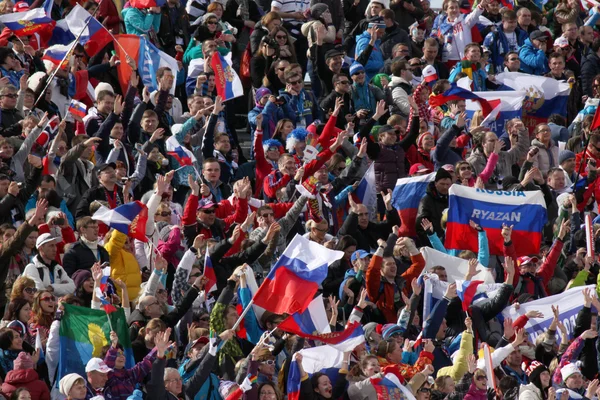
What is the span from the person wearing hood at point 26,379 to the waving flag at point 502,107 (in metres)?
9.07

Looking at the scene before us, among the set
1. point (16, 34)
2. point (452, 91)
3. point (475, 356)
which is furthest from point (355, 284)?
point (16, 34)

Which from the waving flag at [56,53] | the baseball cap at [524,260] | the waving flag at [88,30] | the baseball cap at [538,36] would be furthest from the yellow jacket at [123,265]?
the baseball cap at [538,36]

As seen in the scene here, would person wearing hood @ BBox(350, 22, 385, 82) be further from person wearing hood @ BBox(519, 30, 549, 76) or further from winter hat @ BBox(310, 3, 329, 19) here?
person wearing hood @ BBox(519, 30, 549, 76)

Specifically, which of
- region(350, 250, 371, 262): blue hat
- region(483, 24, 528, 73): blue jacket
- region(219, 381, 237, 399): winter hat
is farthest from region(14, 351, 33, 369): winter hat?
region(483, 24, 528, 73): blue jacket

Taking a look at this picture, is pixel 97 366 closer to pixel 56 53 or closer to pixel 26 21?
pixel 56 53

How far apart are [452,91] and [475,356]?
5404 mm

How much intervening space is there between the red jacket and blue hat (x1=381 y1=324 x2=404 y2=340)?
12.0 feet

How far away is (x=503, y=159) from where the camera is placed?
22.0m

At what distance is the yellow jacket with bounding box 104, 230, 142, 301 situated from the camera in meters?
17.8

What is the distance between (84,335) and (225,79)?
6.51m

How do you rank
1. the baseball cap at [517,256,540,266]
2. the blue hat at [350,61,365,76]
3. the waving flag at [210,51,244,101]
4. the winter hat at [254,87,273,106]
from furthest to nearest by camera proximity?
the blue hat at [350,61,365,76] < the waving flag at [210,51,244,101] < the winter hat at [254,87,273,106] < the baseball cap at [517,256,540,266]

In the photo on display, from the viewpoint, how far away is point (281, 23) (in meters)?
23.9

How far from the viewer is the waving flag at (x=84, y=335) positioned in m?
16.4

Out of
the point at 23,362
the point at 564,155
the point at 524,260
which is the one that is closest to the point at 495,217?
the point at 524,260
